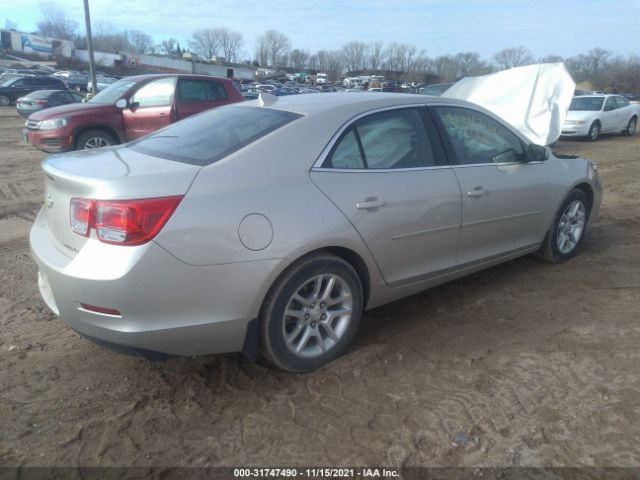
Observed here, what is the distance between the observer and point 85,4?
16172 mm

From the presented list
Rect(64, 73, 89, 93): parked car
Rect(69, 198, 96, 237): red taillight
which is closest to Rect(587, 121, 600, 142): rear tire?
Rect(69, 198, 96, 237): red taillight

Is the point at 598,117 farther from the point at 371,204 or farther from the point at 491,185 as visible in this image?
the point at 371,204

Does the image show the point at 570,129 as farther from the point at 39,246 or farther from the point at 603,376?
the point at 39,246

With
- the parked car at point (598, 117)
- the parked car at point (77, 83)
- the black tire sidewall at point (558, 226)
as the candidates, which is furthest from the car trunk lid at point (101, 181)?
the parked car at point (77, 83)

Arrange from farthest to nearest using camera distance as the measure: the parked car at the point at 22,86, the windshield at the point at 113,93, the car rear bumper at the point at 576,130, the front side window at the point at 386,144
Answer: the parked car at the point at 22,86 < the car rear bumper at the point at 576,130 < the windshield at the point at 113,93 < the front side window at the point at 386,144

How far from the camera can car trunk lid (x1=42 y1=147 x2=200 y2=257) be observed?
8.28 ft

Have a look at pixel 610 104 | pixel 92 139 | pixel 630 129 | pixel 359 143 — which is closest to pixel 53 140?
pixel 92 139

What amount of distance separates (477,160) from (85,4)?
16.4 meters

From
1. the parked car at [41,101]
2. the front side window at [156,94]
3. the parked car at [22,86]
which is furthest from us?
the parked car at [22,86]

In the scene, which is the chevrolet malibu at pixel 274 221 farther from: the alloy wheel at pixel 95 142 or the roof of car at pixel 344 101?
the alloy wheel at pixel 95 142

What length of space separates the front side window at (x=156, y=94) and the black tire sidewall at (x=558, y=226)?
6.92 metres

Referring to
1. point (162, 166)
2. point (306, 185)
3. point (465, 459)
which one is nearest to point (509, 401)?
point (465, 459)

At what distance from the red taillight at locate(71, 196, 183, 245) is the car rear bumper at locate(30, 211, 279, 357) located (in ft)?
0.16

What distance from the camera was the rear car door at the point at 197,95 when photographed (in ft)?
30.4
